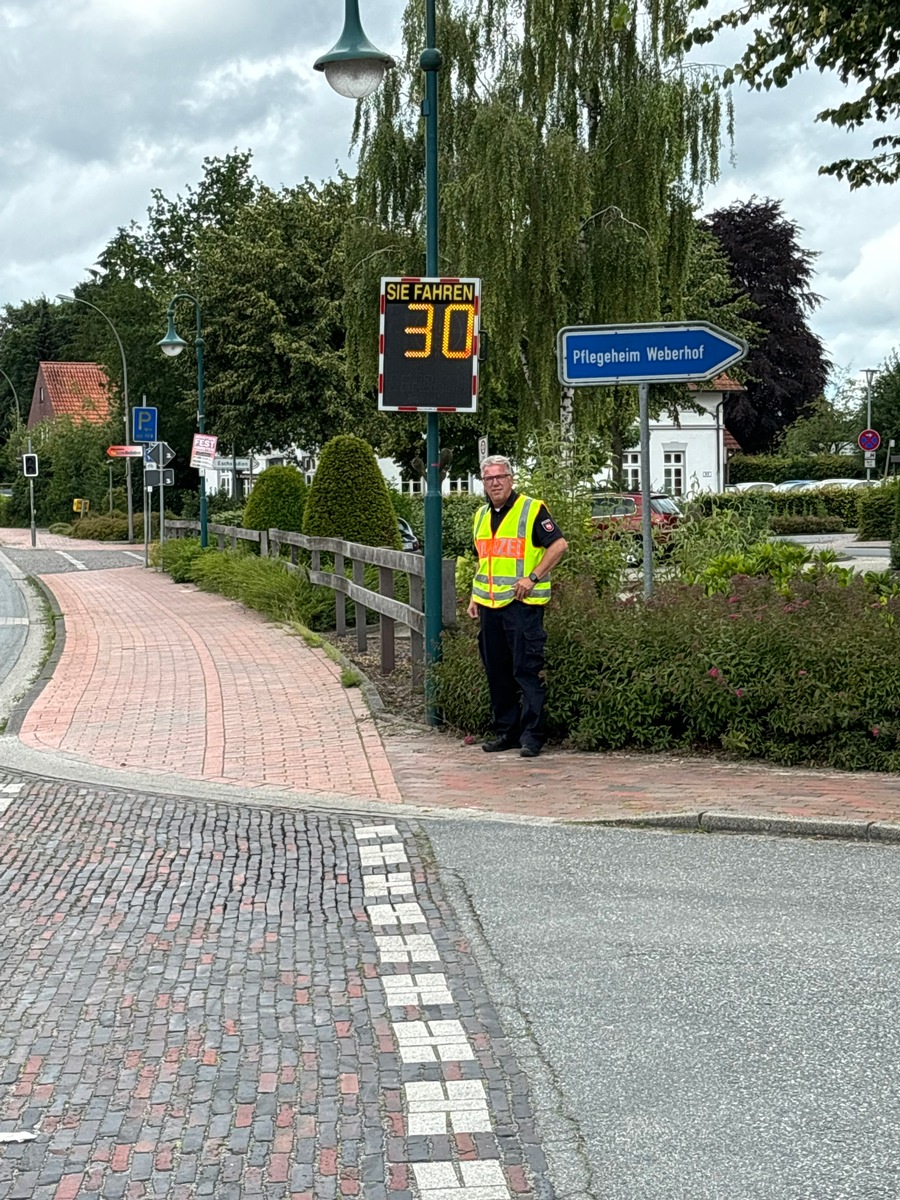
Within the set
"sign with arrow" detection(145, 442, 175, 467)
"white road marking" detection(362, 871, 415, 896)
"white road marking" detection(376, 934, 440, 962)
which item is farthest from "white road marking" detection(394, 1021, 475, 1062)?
"sign with arrow" detection(145, 442, 175, 467)

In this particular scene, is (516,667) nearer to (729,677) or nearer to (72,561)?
(729,677)

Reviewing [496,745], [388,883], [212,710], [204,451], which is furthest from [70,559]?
[388,883]

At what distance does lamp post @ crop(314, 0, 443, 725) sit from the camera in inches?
409

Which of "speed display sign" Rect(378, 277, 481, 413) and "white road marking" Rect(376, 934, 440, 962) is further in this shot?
"speed display sign" Rect(378, 277, 481, 413)

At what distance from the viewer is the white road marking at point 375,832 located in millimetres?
7199

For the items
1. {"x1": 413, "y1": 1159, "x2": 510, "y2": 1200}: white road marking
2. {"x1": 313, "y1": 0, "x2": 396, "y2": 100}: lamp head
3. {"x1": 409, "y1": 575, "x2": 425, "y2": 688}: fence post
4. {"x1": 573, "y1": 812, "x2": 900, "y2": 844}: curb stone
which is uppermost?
{"x1": 313, "y1": 0, "x2": 396, "y2": 100}: lamp head

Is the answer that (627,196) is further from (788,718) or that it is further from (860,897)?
(860,897)

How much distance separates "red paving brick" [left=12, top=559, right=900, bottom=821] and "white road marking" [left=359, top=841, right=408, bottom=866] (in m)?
0.86

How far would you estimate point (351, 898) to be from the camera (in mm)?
6082

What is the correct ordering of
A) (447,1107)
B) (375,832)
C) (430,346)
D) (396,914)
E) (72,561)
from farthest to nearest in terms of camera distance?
(72,561) < (430,346) < (375,832) < (396,914) < (447,1107)

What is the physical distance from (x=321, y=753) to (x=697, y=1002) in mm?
5197

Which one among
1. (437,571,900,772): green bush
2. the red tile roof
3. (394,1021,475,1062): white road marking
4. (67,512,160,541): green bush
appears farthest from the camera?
the red tile roof

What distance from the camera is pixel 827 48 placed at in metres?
13.1

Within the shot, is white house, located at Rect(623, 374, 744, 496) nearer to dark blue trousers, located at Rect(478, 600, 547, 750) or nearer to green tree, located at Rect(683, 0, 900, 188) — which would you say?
green tree, located at Rect(683, 0, 900, 188)
